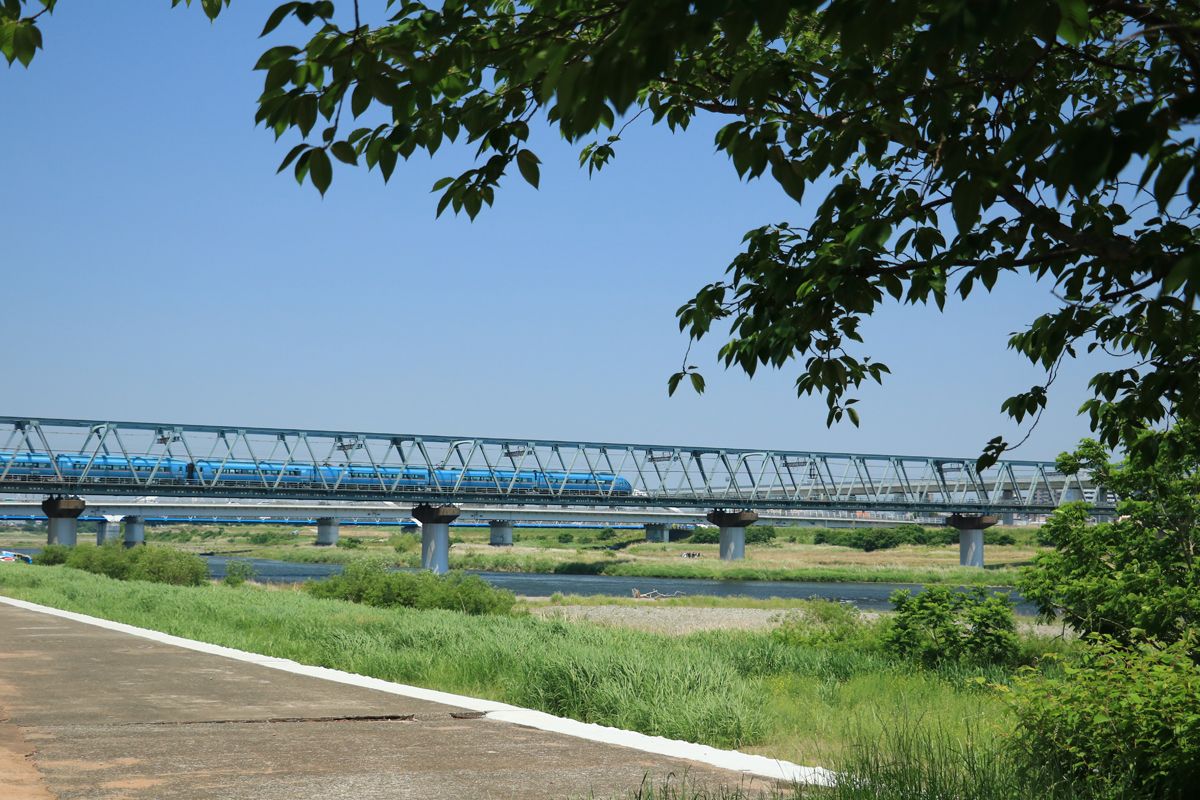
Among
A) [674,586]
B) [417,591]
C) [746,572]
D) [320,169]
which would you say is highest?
[320,169]

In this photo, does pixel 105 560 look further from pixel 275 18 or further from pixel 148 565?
pixel 275 18

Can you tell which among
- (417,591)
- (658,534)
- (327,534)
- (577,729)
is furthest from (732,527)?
(577,729)

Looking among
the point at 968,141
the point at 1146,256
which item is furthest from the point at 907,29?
the point at 1146,256

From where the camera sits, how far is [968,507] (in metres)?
111

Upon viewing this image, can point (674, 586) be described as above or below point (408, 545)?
above

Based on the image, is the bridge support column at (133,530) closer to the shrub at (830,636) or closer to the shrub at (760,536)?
the shrub at (760,536)

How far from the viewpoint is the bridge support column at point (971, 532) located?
356 ft

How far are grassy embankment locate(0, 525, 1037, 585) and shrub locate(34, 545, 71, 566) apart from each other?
34.0 metres

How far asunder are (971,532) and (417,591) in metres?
84.9

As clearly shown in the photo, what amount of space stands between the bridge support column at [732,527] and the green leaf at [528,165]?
98853mm

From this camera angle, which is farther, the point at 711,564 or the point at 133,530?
the point at 133,530

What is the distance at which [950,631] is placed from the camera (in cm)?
2150

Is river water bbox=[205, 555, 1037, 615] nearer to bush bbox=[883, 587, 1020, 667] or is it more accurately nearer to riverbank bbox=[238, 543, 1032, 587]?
riverbank bbox=[238, 543, 1032, 587]

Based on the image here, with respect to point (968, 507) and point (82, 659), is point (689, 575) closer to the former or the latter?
point (968, 507)
